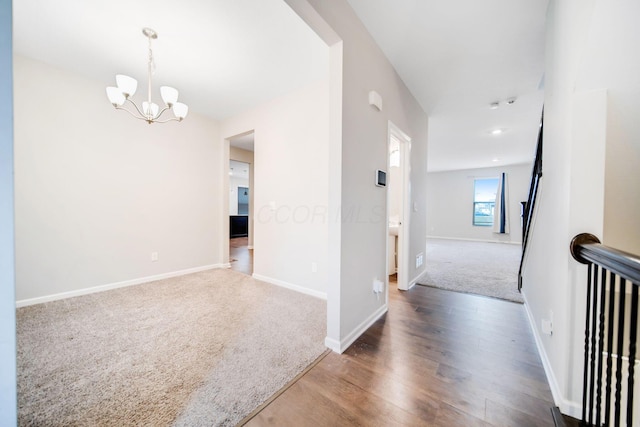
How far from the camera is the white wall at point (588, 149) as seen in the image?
1.04 metres

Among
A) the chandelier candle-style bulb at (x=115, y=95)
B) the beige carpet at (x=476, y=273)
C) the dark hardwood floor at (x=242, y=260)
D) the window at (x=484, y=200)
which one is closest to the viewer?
the chandelier candle-style bulb at (x=115, y=95)

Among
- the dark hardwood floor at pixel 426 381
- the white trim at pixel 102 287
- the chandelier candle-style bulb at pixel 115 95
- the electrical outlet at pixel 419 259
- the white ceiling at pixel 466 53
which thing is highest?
the white ceiling at pixel 466 53

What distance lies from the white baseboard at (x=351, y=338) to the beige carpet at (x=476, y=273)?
57.8 inches

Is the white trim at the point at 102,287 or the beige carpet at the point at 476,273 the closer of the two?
the white trim at the point at 102,287

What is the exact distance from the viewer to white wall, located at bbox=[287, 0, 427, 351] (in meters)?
1.70

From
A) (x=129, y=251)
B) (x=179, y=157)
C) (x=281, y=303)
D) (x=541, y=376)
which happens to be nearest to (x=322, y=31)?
(x=281, y=303)

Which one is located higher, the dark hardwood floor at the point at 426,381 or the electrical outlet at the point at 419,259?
the electrical outlet at the point at 419,259

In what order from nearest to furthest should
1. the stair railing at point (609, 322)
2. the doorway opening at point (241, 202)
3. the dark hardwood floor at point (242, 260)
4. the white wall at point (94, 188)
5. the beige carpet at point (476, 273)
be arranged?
1. the stair railing at point (609, 322)
2. the white wall at point (94, 188)
3. the beige carpet at point (476, 273)
4. the dark hardwood floor at point (242, 260)
5. the doorway opening at point (241, 202)

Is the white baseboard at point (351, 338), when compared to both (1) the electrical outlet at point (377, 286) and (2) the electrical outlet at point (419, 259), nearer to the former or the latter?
(1) the electrical outlet at point (377, 286)

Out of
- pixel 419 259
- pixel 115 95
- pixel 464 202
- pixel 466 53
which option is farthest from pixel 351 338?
pixel 464 202

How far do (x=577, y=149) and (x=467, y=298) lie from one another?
85.6 inches

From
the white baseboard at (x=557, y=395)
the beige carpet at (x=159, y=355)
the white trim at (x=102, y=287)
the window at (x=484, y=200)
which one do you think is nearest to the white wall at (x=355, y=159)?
the beige carpet at (x=159, y=355)

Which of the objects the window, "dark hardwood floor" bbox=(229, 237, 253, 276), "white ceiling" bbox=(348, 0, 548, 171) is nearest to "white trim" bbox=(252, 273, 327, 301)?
"dark hardwood floor" bbox=(229, 237, 253, 276)

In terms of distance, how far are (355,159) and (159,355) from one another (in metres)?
2.06
